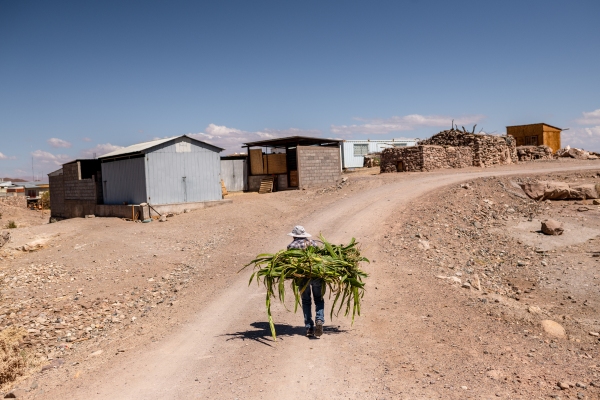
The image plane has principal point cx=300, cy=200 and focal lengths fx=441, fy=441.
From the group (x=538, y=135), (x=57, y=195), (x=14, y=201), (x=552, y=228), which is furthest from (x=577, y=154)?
(x=14, y=201)

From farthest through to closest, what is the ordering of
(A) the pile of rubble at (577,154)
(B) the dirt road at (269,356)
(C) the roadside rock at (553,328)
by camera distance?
(A) the pile of rubble at (577,154)
(C) the roadside rock at (553,328)
(B) the dirt road at (269,356)

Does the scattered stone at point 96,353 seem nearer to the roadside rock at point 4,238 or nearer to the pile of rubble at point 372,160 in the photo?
the roadside rock at point 4,238

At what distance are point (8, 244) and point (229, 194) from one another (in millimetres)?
14203

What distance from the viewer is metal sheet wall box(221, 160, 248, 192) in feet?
101

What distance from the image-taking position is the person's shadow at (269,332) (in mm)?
7432

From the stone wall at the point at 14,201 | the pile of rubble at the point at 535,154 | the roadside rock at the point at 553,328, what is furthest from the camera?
the stone wall at the point at 14,201

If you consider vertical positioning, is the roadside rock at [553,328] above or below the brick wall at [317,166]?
below

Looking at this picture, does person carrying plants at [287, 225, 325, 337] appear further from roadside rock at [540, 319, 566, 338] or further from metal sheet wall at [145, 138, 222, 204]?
metal sheet wall at [145, 138, 222, 204]

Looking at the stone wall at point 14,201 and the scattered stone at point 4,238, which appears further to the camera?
the stone wall at point 14,201

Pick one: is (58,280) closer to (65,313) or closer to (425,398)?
(65,313)

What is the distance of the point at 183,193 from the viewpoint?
75.9 feet

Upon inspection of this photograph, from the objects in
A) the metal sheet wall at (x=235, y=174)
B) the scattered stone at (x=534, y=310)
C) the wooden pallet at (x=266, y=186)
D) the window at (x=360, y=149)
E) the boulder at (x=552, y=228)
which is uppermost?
the window at (x=360, y=149)

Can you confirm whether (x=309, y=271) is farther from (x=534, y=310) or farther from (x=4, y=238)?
(x=4, y=238)

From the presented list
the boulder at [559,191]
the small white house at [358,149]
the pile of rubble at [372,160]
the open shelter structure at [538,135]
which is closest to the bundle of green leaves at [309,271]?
the boulder at [559,191]
